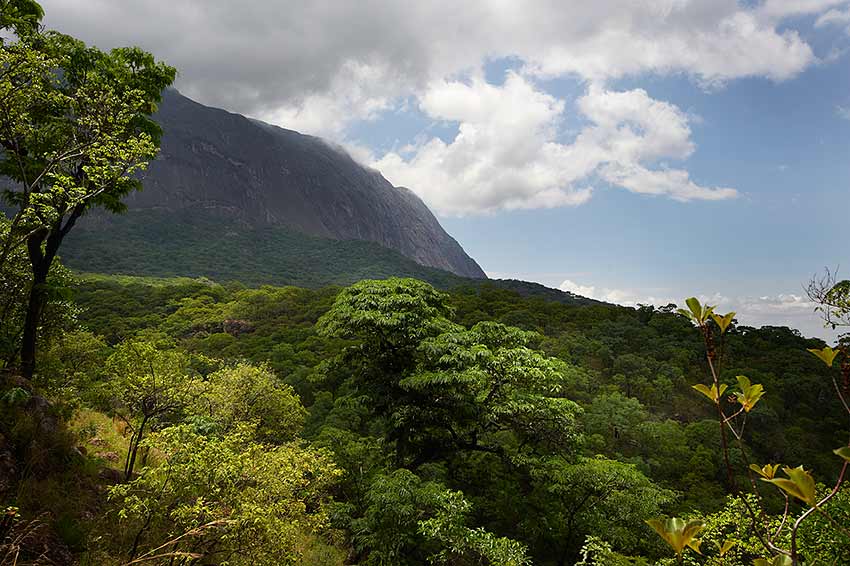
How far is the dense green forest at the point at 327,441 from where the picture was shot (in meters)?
6.38

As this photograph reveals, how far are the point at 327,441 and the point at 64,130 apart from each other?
10775mm

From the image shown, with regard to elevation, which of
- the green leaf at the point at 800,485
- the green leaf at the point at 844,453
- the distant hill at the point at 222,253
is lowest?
the green leaf at the point at 800,485

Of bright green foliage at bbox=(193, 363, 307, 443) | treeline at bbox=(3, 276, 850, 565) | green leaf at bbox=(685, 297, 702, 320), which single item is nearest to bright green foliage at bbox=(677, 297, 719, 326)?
green leaf at bbox=(685, 297, 702, 320)

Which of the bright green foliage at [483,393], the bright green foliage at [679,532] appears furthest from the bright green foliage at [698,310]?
the bright green foliage at [483,393]

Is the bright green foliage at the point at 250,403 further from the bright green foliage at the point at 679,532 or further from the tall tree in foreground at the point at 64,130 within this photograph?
the bright green foliage at the point at 679,532

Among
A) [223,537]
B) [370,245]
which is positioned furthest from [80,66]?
[370,245]

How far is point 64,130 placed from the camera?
9.16 m

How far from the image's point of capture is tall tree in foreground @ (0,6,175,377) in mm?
6504

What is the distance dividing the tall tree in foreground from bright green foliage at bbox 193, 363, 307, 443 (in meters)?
4.85

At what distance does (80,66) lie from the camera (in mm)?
10031

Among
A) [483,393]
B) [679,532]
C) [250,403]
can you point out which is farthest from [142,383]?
[679,532]

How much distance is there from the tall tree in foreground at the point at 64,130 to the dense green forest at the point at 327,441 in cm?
7

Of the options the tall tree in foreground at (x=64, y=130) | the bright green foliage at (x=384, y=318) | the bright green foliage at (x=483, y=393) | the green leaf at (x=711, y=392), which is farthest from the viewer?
the bright green foliage at (x=384, y=318)

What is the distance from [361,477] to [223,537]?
8.51 metres
